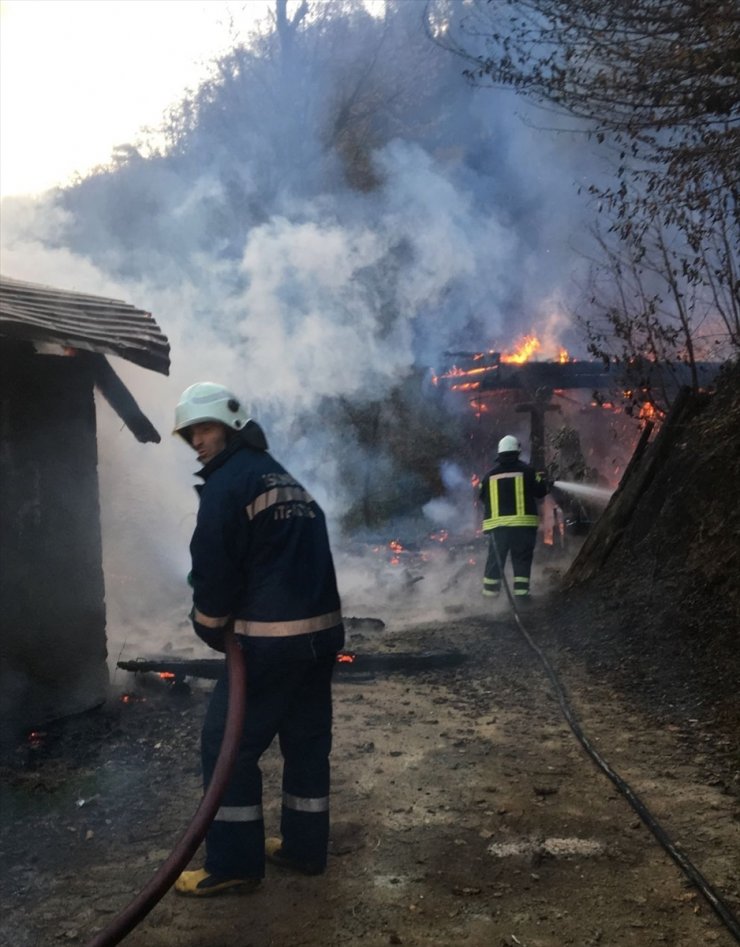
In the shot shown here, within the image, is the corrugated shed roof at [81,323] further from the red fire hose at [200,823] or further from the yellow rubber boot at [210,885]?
the yellow rubber boot at [210,885]

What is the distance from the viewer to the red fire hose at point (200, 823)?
9.27ft

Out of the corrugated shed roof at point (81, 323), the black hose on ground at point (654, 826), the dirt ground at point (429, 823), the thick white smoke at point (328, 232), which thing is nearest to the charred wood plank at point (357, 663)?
the dirt ground at point (429, 823)

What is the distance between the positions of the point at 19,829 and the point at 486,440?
55.0ft

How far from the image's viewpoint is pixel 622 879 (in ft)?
11.4

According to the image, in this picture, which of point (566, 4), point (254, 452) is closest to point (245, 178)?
point (566, 4)

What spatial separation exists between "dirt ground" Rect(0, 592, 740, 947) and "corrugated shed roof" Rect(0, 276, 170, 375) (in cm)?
272

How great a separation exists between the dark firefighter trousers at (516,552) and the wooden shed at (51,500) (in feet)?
16.1

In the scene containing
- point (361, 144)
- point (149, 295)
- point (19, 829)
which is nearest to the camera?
point (19, 829)

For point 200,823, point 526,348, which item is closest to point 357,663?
point 200,823

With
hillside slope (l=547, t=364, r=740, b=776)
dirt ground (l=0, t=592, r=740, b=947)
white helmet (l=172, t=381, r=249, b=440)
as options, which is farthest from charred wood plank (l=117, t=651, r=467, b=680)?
white helmet (l=172, t=381, r=249, b=440)

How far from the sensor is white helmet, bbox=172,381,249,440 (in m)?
3.68

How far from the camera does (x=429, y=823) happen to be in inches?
163

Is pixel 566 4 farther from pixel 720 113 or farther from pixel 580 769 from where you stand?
pixel 580 769

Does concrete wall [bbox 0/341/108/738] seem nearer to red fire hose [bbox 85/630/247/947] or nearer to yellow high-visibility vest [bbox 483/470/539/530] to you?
red fire hose [bbox 85/630/247/947]
